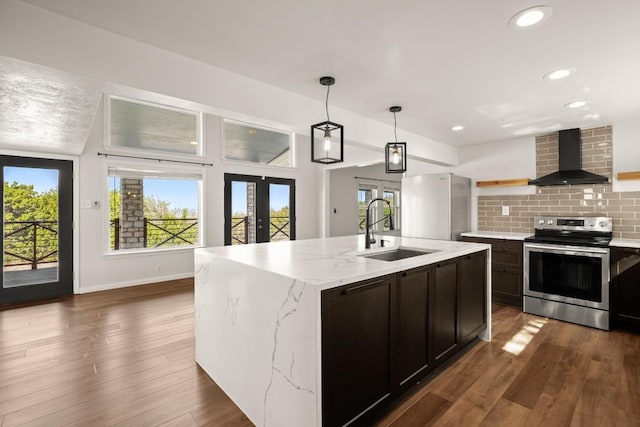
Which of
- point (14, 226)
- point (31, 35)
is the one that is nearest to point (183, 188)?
point (14, 226)

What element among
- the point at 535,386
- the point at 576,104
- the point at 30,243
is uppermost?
the point at 576,104

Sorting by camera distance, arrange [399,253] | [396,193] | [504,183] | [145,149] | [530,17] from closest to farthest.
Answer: [530,17]
[399,253]
[504,183]
[145,149]
[396,193]

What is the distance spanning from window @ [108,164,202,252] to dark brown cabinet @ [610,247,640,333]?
5869mm

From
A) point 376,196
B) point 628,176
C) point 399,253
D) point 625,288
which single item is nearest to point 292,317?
point 399,253

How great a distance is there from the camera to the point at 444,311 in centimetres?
234

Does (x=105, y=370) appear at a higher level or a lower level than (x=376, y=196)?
lower

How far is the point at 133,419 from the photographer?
184 centimetres

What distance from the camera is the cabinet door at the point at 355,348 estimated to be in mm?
1473

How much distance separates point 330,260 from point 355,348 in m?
0.61

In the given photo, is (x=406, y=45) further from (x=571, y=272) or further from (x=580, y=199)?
(x=580, y=199)

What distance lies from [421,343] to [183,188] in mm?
4888

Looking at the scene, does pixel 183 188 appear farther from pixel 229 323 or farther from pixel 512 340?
pixel 512 340

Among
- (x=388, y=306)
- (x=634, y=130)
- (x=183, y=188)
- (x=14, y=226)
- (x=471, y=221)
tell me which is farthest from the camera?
(x=183, y=188)

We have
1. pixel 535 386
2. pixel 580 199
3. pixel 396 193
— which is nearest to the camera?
pixel 535 386
